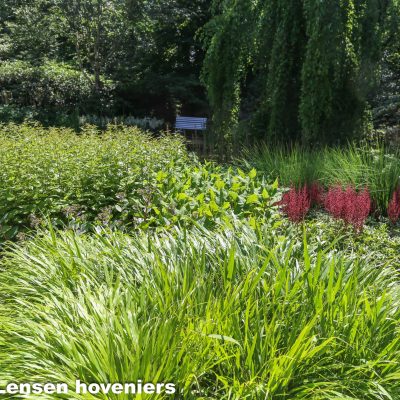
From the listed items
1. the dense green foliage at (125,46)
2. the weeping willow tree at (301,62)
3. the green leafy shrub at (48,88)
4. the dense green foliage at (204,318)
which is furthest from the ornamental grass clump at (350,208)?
the green leafy shrub at (48,88)

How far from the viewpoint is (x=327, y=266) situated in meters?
2.63

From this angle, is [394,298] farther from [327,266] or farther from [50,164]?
[50,164]

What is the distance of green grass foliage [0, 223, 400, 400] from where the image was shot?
192cm

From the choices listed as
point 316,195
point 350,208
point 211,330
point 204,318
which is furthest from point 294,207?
point 211,330

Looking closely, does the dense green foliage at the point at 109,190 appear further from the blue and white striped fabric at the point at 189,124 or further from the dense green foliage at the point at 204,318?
the blue and white striped fabric at the point at 189,124

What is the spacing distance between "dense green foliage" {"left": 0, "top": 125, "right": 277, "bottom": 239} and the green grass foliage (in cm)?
123

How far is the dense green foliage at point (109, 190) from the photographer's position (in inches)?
160

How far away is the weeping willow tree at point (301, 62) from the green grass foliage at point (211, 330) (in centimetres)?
587

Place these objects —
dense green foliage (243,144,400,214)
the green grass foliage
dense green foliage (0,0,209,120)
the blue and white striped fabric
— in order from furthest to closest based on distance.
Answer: dense green foliage (0,0,209,120) → the blue and white striped fabric → dense green foliage (243,144,400,214) → the green grass foliage

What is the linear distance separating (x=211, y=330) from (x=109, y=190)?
9.18 feet

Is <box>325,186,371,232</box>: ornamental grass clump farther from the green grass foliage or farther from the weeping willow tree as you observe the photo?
the weeping willow tree

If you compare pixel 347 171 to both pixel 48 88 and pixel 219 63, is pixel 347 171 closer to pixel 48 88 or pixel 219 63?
pixel 219 63

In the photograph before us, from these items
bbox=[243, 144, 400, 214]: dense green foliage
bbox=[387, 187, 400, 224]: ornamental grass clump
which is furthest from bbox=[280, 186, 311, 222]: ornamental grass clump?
bbox=[387, 187, 400, 224]: ornamental grass clump

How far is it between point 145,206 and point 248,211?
0.86 metres
